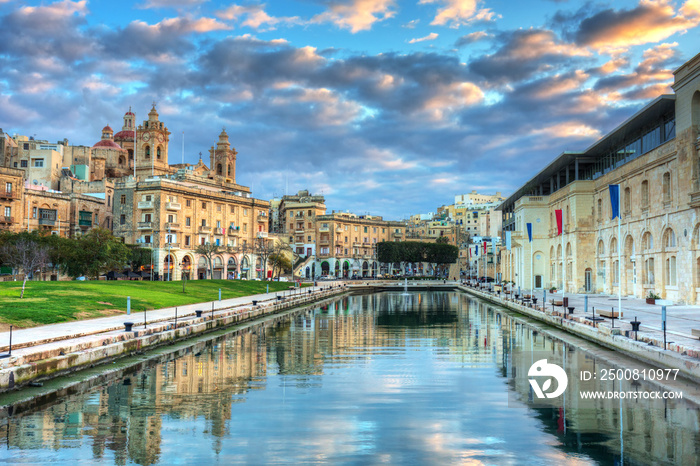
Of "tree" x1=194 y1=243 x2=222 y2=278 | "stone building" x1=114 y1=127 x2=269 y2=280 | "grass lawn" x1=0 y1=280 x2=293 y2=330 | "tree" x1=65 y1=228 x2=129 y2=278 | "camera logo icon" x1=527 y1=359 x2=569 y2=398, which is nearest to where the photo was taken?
"camera logo icon" x1=527 y1=359 x2=569 y2=398

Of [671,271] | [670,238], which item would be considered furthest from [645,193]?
[671,271]

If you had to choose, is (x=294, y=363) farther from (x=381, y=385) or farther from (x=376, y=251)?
(x=376, y=251)

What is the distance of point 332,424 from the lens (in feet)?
41.2

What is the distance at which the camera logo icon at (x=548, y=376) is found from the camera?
15.7 meters

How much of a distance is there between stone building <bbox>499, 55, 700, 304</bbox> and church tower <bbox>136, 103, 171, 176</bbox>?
59965 millimetres

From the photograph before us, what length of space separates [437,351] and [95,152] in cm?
9219

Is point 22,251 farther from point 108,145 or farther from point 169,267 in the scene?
point 108,145

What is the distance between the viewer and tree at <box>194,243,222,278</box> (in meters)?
78.8

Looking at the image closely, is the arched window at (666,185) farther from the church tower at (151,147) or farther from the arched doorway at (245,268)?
the church tower at (151,147)

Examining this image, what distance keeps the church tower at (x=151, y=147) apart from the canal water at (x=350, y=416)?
274 ft

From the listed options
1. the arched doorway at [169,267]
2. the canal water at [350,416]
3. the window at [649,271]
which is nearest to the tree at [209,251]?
the arched doorway at [169,267]

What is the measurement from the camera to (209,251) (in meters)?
78.9

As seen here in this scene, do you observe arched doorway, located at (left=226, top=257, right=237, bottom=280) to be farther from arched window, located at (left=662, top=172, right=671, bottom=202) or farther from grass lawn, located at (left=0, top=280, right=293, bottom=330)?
arched window, located at (left=662, top=172, right=671, bottom=202)

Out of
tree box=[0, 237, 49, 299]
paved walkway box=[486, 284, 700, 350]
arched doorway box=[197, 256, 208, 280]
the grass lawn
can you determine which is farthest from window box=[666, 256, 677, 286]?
arched doorway box=[197, 256, 208, 280]
